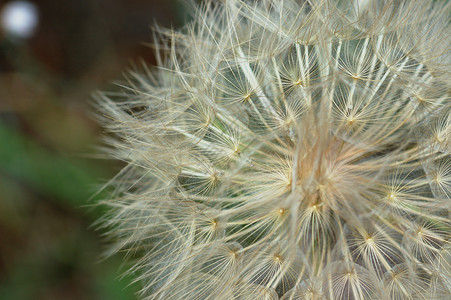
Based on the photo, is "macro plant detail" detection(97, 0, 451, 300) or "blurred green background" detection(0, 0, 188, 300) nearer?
"macro plant detail" detection(97, 0, 451, 300)

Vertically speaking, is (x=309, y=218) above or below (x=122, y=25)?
below

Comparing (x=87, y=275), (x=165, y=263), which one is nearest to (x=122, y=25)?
(x=87, y=275)

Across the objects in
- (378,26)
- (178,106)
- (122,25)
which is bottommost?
(178,106)

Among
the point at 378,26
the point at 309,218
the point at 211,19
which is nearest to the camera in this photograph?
the point at 309,218

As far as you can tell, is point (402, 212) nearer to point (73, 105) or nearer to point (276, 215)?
point (276, 215)

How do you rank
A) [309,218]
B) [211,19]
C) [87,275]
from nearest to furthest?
[309,218], [211,19], [87,275]
